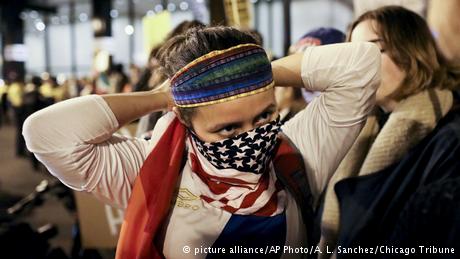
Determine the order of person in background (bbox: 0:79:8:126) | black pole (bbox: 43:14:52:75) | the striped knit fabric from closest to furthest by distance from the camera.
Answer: the striped knit fabric
person in background (bbox: 0:79:8:126)
black pole (bbox: 43:14:52:75)

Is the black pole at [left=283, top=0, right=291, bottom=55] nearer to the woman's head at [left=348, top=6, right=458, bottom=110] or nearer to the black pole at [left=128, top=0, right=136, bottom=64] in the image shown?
the woman's head at [left=348, top=6, right=458, bottom=110]

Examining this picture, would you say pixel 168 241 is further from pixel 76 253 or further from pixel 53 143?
pixel 76 253

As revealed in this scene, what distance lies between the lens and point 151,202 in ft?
3.34

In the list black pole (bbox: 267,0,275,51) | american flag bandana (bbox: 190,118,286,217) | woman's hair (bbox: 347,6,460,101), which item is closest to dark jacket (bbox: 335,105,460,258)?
woman's hair (bbox: 347,6,460,101)

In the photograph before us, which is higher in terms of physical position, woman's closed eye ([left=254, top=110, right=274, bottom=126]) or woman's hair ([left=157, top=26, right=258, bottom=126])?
woman's hair ([left=157, top=26, right=258, bottom=126])

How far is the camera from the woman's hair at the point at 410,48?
1401mm

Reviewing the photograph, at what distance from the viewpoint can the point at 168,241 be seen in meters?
1.04

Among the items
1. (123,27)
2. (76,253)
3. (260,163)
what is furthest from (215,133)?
(123,27)

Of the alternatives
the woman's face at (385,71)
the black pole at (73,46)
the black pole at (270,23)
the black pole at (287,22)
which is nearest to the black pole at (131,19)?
the black pole at (73,46)

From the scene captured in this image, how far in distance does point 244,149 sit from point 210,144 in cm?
8

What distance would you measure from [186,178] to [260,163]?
190 mm

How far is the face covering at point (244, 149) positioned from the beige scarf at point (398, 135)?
452 mm

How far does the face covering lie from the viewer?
997 millimetres

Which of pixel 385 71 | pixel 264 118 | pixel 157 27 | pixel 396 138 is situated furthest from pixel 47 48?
pixel 264 118
